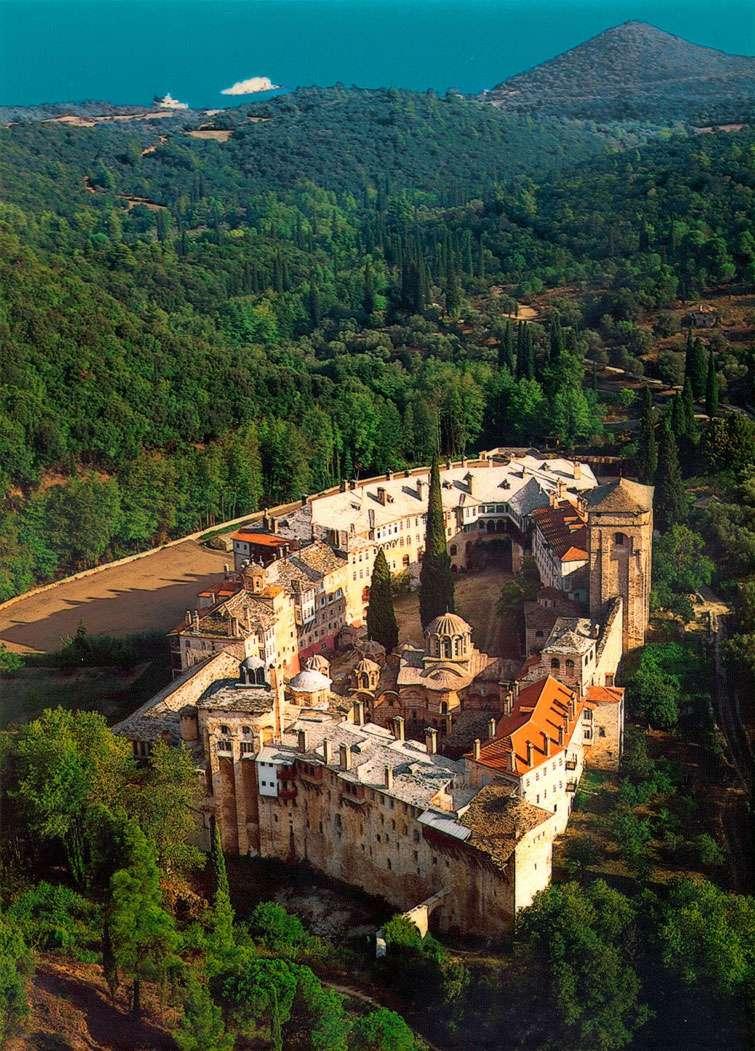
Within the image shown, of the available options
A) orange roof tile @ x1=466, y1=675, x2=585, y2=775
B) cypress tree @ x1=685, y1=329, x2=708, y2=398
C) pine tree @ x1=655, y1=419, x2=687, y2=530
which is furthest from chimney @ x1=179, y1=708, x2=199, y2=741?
cypress tree @ x1=685, y1=329, x2=708, y2=398

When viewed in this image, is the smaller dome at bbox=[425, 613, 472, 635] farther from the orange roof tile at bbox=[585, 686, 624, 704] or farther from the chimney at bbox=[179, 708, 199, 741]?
the chimney at bbox=[179, 708, 199, 741]

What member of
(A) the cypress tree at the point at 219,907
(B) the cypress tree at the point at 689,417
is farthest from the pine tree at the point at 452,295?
(A) the cypress tree at the point at 219,907

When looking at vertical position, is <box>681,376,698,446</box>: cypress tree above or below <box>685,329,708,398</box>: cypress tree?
below

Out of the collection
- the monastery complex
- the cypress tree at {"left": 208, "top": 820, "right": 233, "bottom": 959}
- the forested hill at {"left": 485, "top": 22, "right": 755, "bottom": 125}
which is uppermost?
the forested hill at {"left": 485, "top": 22, "right": 755, "bottom": 125}

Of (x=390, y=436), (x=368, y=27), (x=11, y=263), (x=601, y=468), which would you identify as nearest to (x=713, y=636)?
(x=601, y=468)

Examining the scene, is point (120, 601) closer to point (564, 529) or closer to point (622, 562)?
point (564, 529)

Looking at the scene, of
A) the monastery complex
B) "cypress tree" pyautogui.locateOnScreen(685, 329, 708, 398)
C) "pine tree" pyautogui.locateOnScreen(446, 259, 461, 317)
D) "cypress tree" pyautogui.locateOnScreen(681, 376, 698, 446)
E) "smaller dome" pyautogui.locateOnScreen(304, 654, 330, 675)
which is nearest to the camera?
the monastery complex

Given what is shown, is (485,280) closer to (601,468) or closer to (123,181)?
(601,468)

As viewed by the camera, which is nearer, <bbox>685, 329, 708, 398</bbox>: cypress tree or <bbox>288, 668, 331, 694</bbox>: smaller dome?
<bbox>288, 668, 331, 694</bbox>: smaller dome
